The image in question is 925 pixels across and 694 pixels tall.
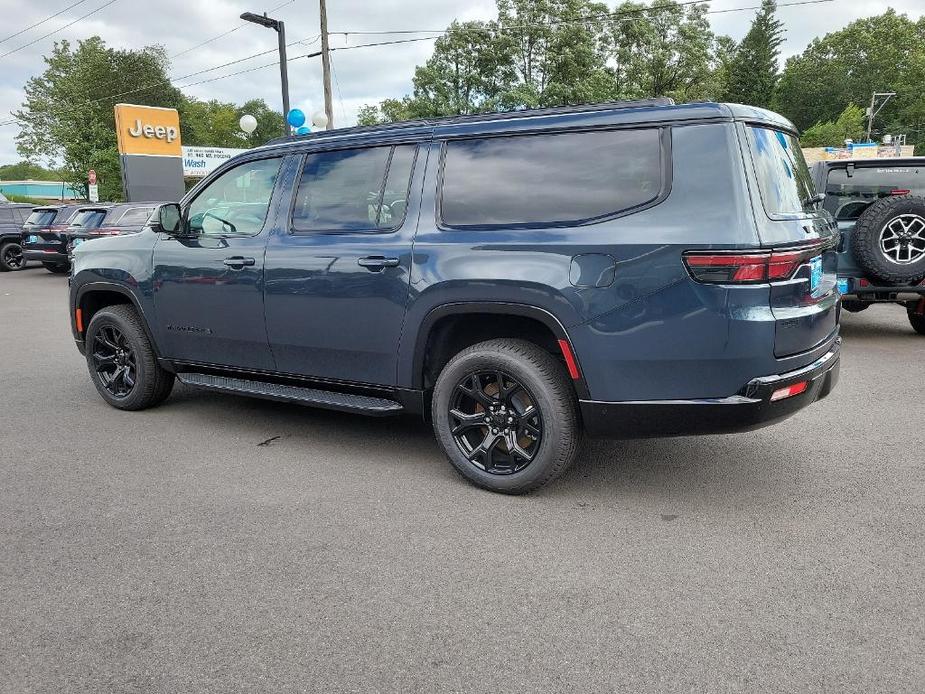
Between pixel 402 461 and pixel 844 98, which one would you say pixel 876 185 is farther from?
pixel 844 98

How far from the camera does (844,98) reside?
309 feet

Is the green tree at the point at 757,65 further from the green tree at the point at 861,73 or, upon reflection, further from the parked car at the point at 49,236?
the parked car at the point at 49,236

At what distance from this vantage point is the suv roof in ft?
10.8

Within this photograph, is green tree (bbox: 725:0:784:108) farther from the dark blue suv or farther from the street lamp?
the dark blue suv

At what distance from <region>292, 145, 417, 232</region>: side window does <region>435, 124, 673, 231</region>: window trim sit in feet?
0.73

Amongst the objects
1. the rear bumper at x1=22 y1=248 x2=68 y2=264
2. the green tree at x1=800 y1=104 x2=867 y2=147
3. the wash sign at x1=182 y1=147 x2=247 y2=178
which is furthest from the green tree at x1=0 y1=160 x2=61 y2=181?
the rear bumper at x1=22 y1=248 x2=68 y2=264

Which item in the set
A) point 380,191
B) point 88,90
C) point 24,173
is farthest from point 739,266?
point 24,173

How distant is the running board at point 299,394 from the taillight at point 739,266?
1796 millimetres

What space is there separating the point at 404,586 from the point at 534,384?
1.19 m

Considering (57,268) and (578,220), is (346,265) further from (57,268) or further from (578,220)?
(57,268)

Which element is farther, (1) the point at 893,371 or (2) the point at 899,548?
(1) the point at 893,371

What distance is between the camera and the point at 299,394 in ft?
14.6

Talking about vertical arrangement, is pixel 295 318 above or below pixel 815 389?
above

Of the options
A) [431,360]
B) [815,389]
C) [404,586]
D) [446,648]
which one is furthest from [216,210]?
[815,389]
